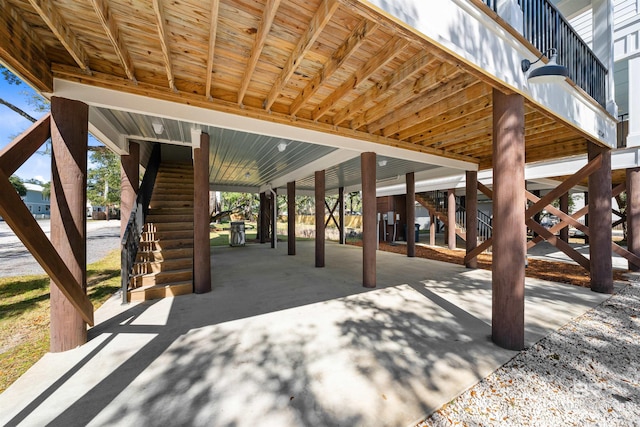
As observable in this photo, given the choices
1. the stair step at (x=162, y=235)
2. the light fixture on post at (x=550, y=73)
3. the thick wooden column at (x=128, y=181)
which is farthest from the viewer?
the stair step at (x=162, y=235)

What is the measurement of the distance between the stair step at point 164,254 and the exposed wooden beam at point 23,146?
302 cm

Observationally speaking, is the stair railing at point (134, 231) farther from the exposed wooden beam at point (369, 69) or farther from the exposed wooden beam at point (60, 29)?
the exposed wooden beam at point (369, 69)

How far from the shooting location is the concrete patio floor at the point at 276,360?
186 cm

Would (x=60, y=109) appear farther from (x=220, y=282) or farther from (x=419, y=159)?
(x=419, y=159)

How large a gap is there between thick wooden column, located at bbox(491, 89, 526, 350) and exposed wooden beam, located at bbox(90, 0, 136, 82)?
416 cm

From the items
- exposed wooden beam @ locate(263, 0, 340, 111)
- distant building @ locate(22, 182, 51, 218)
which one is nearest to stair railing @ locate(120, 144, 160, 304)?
exposed wooden beam @ locate(263, 0, 340, 111)

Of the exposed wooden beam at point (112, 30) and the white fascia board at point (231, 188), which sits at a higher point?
the exposed wooden beam at point (112, 30)

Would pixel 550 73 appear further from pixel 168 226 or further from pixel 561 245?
pixel 168 226

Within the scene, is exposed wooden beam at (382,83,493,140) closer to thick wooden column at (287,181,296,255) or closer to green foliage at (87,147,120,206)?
thick wooden column at (287,181,296,255)

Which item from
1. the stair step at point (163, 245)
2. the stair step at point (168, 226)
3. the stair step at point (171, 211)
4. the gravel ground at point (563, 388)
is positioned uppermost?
the stair step at point (171, 211)

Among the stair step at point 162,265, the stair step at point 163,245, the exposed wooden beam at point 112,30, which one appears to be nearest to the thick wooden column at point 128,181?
the stair step at point 163,245

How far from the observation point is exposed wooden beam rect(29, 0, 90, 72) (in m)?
1.97

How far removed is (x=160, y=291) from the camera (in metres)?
4.52

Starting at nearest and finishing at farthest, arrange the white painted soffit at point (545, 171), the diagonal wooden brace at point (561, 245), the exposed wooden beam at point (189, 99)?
the exposed wooden beam at point (189, 99), the diagonal wooden brace at point (561, 245), the white painted soffit at point (545, 171)
